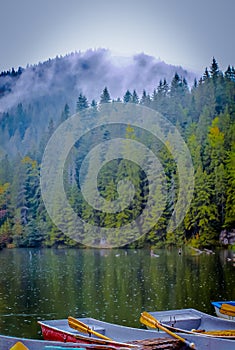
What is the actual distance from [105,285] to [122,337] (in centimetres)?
476

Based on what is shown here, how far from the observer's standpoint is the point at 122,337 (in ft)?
20.5

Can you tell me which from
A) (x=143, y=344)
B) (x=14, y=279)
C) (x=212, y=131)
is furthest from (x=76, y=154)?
(x=143, y=344)

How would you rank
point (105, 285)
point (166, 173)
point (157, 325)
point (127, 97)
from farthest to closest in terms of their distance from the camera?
point (127, 97), point (166, 173), point (105, 285), point (157, 325)

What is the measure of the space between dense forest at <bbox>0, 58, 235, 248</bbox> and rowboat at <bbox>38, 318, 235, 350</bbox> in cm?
1074

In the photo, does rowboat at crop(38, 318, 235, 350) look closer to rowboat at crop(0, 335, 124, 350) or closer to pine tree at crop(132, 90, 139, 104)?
rowboat at crop(0, 335, 124, 350)

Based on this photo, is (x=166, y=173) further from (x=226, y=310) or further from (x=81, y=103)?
(x=226, y=310)

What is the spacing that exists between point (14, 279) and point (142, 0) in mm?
6893

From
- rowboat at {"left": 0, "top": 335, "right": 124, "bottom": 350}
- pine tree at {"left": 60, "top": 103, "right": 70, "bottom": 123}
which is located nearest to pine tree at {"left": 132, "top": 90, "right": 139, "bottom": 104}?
pine tree at {"left": 60, "top": 103, "right": 70, "bottom": 123}

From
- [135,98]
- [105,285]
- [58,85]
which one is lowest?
[105,285]

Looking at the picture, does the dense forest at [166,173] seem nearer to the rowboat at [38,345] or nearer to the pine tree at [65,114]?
the pine tree at [65,114]

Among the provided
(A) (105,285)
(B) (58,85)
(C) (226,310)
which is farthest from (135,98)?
(C) (226,310)

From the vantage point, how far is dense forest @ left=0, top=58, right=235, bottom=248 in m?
17.3

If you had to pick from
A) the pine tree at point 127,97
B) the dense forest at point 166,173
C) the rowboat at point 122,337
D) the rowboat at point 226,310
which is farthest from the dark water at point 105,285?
the pine tree at point 127,97

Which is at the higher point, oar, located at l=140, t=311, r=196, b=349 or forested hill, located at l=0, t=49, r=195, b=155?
forested hill, located at l=0, t=49, r=195, b=155
